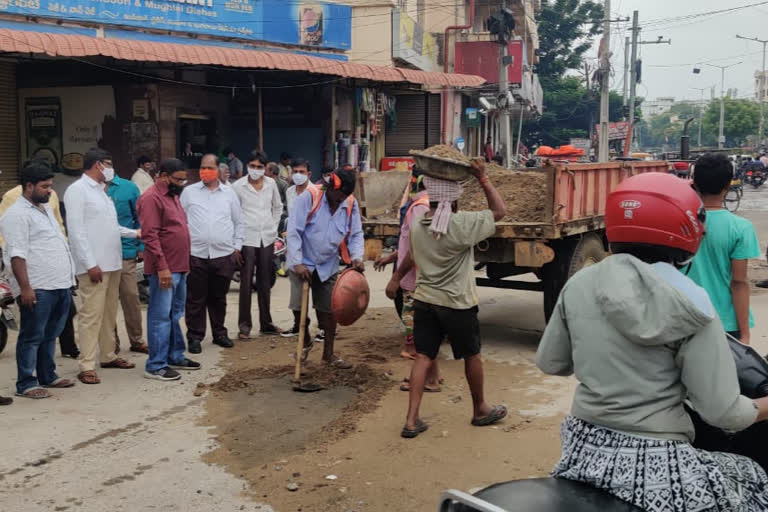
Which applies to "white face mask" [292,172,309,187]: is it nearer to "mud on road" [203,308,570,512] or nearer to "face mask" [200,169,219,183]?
"face mask" [200,169,219,183]

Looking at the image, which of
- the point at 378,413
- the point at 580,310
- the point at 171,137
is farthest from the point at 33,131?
the point at 580,310

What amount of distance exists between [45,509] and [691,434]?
331 centimetres

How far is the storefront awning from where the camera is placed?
10211 mm

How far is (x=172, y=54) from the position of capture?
38.0 ft

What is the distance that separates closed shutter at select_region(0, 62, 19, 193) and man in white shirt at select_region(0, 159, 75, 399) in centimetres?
816

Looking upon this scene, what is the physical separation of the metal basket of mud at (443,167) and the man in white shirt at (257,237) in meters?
3.74

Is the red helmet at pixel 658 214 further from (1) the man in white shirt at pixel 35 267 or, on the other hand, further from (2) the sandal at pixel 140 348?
(2) the sandal at pixel 140 348

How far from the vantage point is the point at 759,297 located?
10469mm

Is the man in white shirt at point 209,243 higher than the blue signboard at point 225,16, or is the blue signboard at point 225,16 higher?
the blue signboard at point 225,16

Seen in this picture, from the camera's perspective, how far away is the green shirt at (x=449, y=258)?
4.94 meters

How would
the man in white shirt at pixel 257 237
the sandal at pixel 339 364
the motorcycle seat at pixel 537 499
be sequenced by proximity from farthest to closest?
the man in white shirt at pixel 257 237
the sandal at pixel 339 364
the motorcycle seat at pixel 537 499

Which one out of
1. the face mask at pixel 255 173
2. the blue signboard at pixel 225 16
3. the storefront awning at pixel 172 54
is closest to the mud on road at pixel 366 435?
the face mask at pixel 255 173

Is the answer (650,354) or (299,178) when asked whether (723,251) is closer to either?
(650,354)

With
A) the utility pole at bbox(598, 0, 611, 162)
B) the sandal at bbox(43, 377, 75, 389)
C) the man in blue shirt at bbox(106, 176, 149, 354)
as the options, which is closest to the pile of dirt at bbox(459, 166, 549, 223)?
the man in blue shirt at bbox(106, 176, 149, 354)
